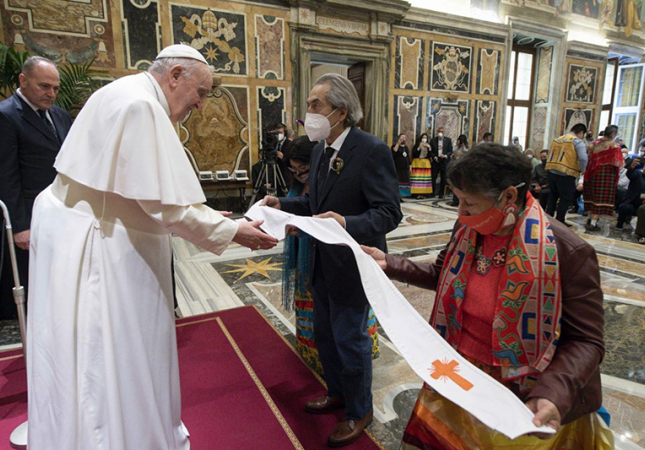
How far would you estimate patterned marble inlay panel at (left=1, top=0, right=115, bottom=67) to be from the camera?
6371 millimetres

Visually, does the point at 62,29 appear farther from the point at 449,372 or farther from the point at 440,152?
the point at 440,152

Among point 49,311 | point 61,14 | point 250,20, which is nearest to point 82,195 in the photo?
point 49,311

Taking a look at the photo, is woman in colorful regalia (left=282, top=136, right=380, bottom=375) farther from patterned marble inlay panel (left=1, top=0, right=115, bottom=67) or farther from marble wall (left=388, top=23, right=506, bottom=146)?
marble wall (left=388, top=23, right=506, bottom=146)

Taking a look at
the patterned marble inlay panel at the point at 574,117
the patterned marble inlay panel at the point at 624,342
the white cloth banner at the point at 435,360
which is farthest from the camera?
the patterned marble inlay panel at the point at 574,117

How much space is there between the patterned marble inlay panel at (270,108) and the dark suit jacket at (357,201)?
680cm

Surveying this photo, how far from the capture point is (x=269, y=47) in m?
8.31

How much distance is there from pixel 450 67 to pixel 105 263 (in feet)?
36.3

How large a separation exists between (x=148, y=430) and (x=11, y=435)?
105cm

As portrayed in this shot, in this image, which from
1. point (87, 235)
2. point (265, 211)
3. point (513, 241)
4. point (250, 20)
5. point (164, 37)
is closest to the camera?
point (513, 241)

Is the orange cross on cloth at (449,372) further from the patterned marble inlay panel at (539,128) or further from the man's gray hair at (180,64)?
the patterned marble inlay panel at (539,128)

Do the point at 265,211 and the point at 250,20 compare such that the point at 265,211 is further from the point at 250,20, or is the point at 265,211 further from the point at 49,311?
the point at 250,20

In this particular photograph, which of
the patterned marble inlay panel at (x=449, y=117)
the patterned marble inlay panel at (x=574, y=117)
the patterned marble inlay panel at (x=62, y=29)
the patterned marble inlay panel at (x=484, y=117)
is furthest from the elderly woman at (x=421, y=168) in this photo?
the patterned marble inlay panel at (x=62, y=29)

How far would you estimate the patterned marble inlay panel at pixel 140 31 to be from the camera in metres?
7.12

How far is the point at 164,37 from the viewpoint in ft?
24.4
